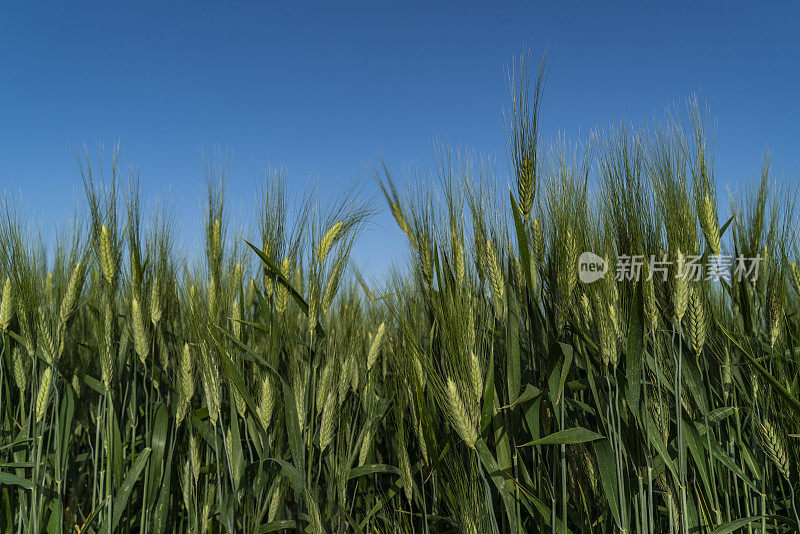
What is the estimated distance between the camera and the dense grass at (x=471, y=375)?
1.29 meters

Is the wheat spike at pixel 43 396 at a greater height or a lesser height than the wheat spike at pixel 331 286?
lesser

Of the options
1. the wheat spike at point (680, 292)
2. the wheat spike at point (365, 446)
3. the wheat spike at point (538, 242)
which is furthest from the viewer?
the wheat spike at point (365, 446)

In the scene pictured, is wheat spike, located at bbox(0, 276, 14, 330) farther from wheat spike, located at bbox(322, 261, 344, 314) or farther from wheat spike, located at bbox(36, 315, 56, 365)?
wheat spike, located at bbox(322, 261, 344, 314)

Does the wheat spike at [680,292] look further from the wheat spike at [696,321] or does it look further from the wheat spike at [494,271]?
the wheat spike at [494,271]

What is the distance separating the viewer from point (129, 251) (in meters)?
1.79

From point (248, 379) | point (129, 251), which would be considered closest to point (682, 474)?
point (248, 379)

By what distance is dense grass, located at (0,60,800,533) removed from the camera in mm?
1289

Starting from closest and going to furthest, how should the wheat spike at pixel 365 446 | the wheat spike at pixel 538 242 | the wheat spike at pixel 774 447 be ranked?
the wheat spike at pixel 774 447 → the wheat spike at pixel 538 242 → the wheat spike at pixel 365 446

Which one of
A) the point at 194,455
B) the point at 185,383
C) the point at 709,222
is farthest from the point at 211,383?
the point at 709,222

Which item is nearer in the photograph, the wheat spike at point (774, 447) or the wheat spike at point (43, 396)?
the wheat spike at point (774, 447)

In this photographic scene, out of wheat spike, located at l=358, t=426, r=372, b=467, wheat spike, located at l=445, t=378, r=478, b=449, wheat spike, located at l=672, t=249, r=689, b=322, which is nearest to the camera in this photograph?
wheat spike, located at l=445, t=378, r=478, b=449

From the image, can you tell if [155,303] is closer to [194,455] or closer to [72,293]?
[72,293]

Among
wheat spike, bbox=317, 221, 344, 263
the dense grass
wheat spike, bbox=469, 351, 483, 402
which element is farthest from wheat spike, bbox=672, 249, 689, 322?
wheat spike, bbox=317, 221, 344, 263

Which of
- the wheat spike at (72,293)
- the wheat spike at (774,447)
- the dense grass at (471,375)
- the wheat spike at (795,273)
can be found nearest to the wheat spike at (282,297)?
the dense grass at (471,375)
